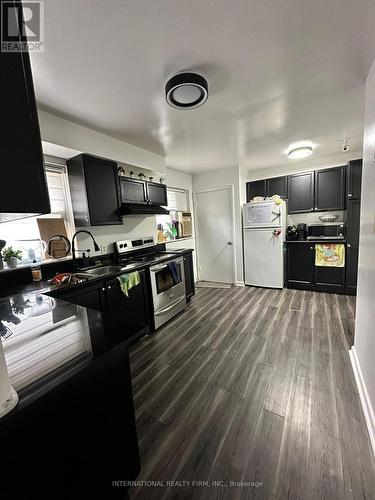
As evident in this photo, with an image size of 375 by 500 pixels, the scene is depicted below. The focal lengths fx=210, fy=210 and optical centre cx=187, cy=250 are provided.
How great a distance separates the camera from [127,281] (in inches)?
Answer: 91.8

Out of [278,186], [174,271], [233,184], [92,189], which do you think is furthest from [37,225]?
[278,186]

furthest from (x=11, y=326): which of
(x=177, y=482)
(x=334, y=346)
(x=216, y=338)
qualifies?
(x=334, y=346)

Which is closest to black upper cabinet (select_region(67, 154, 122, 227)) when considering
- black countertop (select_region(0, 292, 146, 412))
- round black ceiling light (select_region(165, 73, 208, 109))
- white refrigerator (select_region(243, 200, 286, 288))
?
round black ceiling light (select_region(165, 73, 208, 109))

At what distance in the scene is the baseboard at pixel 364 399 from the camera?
1312 mm

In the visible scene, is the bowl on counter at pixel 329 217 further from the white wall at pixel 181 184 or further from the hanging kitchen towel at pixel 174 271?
the hanging kitchen towel at pixel 174 271

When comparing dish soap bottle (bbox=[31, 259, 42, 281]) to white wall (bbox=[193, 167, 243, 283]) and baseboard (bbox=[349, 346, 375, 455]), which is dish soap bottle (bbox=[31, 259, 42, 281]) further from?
white wall (bbox=[193, 167, 243, 283])

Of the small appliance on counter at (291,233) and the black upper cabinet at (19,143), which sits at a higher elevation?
the black upper cabinet at (19,143)

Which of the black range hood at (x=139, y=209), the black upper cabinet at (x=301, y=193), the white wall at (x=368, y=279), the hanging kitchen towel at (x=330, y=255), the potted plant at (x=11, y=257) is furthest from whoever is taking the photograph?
the black upper cabinet at (x=301, y=193)

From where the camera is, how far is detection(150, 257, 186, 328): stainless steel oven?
274 cm

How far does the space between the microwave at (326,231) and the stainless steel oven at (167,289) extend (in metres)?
2.60

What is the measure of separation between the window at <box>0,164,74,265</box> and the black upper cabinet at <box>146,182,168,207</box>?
1.07 meters

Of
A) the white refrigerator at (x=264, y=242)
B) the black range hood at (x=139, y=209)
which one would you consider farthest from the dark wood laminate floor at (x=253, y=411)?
the black range hood at (x=139, y=209)

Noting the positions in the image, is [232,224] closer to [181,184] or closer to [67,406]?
[181,184]

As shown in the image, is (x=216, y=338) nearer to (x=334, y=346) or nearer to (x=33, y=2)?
(x=334, y=346)
